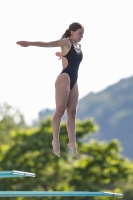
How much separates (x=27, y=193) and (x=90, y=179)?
3194 centimetres

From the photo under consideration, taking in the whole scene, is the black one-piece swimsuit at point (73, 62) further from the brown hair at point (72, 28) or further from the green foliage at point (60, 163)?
the green foliage at point (60, 163)

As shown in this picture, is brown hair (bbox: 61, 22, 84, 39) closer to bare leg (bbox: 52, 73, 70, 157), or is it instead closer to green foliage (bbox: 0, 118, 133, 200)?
bare leg (bbox: 52, 73, 70, 157)

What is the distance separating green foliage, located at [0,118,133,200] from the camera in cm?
4169

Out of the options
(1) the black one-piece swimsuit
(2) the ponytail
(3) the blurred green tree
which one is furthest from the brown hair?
(3) the blurred green tree

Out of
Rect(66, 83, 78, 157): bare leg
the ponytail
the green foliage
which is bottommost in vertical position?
Rect(66, 83, 78, 157): bare leg

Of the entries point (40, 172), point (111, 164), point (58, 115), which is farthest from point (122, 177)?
point (58, 115)

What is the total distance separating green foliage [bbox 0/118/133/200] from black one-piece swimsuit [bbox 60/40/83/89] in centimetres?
2915

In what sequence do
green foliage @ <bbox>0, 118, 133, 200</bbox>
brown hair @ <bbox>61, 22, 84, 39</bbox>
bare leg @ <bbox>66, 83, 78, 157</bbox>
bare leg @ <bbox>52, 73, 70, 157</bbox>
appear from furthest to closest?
green foliage @ <bbox>0, 118, 133, 200</bbox>
bare leg @ <bbox>66, 83, 78, 157</bbox>
bare leg @ <bbox>52, 73, 70, 157</bbox>
brown hair @ <bbox>61, 22, 84, 39</bbox>

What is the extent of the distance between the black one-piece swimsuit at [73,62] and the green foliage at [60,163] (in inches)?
1148

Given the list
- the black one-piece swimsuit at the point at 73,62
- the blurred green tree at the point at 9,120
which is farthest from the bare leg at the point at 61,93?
the blurred green tree at the point at 9,120

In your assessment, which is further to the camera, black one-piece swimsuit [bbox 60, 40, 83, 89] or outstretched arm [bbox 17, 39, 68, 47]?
black one-piece swimsuit [bbox 60, 40, 83, 89]

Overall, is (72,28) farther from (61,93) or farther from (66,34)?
(61,93)

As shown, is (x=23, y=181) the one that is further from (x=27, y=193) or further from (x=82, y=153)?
(x=27, y=193)

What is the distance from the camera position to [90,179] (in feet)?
138
